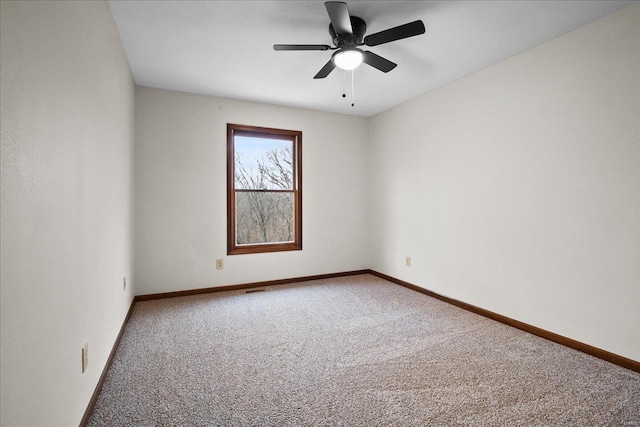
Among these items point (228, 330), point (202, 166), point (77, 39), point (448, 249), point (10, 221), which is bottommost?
point (228, 330)

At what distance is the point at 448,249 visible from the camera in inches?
137

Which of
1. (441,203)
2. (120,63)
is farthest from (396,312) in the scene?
(120,63)

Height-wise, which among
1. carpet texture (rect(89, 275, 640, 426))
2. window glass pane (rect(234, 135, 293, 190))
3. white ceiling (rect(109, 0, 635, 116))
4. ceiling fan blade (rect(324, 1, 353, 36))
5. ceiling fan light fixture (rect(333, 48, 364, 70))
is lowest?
carpet texture (rect(89, 275, 640, 426))

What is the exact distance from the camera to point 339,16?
1.91 meters

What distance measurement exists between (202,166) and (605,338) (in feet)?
13.5

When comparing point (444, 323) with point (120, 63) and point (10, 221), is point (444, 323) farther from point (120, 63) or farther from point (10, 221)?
point (120, 63)

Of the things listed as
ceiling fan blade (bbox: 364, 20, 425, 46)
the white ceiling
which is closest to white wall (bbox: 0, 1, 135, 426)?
the white ceiling

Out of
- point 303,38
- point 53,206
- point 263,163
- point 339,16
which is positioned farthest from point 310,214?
point 53,206

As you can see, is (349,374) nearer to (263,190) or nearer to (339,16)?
(339,16)

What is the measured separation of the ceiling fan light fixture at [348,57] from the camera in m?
2.25

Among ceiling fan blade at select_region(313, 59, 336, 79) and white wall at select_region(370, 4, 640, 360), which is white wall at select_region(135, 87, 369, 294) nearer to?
white wall at select_region(370, 4, 640, 360)

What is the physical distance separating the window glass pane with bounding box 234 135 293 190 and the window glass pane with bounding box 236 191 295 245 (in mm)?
125

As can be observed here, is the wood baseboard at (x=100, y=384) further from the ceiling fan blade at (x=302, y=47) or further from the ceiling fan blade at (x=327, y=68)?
the ceiling fan blade at (x=327, y=68)

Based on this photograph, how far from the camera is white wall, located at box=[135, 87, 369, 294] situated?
3521 mm
